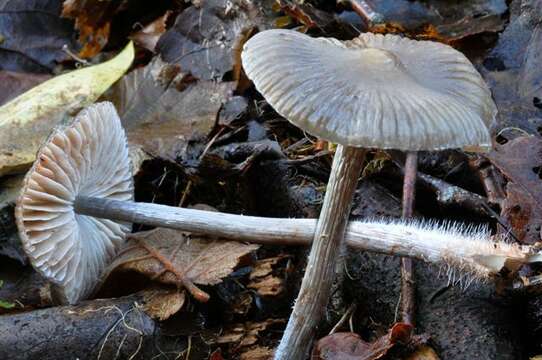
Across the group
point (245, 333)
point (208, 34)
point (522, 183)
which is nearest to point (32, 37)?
point (208, 34)

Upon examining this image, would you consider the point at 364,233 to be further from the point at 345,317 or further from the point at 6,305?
the point at 6,305

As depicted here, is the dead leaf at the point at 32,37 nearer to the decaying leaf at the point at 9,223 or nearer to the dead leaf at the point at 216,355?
the decaying leaf at the point at 9,223

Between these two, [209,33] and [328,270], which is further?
[209,33]

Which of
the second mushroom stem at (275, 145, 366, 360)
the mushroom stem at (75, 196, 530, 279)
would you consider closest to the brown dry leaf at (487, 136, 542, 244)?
the mushroom stem at (75, 196, 530, 279)

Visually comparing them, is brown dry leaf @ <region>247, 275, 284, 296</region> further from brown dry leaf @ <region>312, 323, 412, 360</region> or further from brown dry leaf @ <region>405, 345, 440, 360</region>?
brown dry leaf @ <region>405, 345, 440, 360</region>

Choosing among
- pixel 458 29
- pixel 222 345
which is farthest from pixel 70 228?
pixel 458 29

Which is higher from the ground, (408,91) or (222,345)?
(408,91)

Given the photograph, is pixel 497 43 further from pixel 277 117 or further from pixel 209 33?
pixel 209 33
